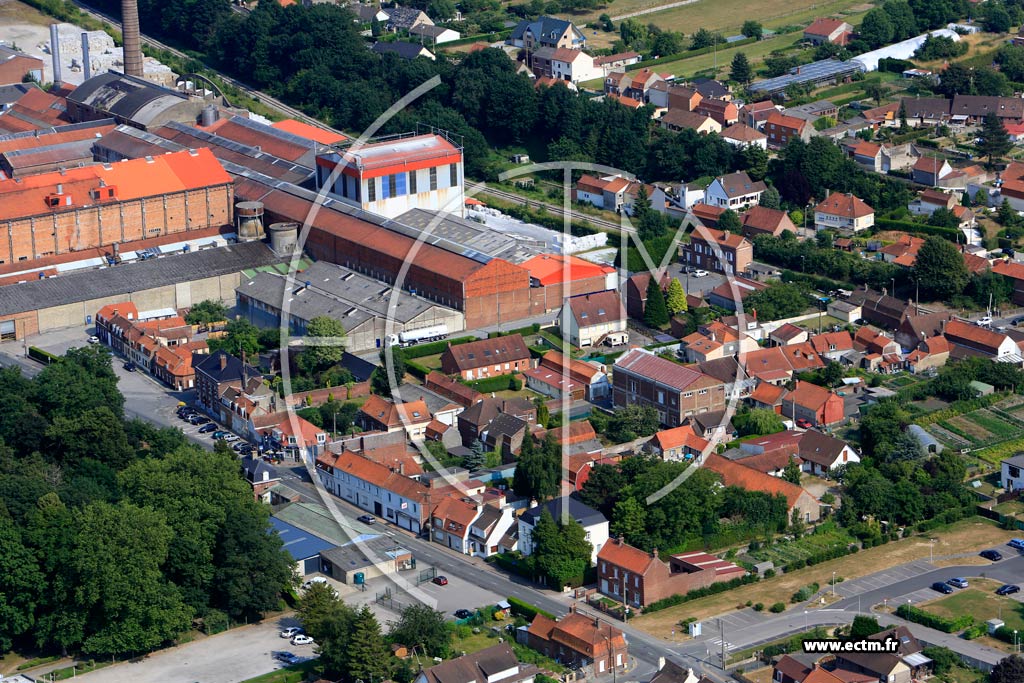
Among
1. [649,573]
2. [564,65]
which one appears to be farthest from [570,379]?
[564,65]

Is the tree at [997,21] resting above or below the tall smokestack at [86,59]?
above

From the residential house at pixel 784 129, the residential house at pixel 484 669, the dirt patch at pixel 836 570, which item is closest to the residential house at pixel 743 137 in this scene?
the residential house at pixel 784 129

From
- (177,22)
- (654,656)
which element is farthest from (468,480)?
(177,22)

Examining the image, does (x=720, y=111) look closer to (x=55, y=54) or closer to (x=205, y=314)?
(x=205, y=314)

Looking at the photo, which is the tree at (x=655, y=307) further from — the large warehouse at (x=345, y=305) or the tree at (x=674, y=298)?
the large warehouse at (x=345, y=305)

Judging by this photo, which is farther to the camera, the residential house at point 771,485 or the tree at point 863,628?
the residential house at point 771,485

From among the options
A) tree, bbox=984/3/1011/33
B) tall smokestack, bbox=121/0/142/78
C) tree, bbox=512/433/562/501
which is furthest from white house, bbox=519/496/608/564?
tree, bbox=984/3/1011/33

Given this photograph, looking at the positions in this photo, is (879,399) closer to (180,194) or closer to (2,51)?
(180,194)

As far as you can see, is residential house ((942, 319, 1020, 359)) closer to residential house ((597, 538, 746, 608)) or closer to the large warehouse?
the large warehouse
